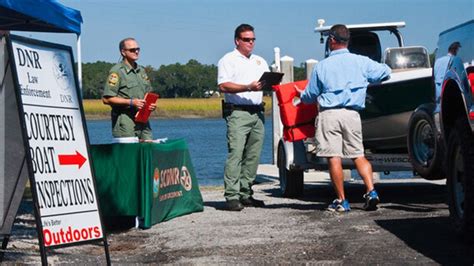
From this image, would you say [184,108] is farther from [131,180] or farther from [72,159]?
[72,159]

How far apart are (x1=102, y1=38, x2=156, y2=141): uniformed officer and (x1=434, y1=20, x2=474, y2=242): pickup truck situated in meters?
3.47

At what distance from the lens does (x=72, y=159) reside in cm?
770

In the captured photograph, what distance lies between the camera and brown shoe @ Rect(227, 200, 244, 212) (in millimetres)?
11750

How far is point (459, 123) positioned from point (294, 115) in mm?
3459

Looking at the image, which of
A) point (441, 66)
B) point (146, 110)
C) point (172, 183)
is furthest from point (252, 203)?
point (441, 66)

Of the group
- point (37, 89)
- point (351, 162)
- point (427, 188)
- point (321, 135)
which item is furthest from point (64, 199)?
point (427, 188)

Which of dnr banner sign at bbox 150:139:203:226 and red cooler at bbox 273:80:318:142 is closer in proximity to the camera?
dnr banner sign at bbox 150:139:203:226

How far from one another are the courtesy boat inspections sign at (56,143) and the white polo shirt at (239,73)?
4.06 meters

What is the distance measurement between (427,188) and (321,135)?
359 cm

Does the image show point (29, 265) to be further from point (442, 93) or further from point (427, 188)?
point (427, 188)

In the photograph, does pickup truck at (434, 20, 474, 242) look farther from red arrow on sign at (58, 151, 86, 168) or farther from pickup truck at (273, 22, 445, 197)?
red arrow on sign at (58, 151, 86, 168)

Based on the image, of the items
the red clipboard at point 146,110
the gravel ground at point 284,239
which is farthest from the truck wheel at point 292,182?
the red clipboard at point 146,110

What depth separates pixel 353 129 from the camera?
1105 centimetres

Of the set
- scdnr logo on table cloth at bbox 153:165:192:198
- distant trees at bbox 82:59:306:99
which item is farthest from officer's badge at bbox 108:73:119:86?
distant trees at bbox 82:59:306:99
